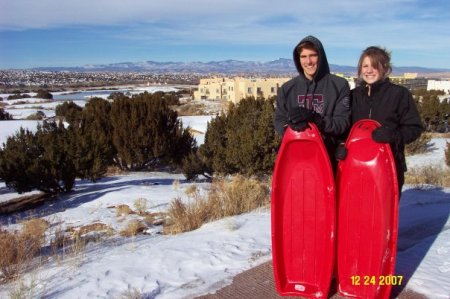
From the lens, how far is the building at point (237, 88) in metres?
55.0

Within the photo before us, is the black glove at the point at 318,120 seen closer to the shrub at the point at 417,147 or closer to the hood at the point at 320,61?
the hood at the point at 320,61

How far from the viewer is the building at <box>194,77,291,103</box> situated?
55.0 metres

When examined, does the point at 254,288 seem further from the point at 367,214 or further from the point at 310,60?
the point at 310,60

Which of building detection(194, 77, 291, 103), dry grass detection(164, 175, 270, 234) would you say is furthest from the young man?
building detection(194, 77, 291, 103)

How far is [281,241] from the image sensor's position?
3.53 meters

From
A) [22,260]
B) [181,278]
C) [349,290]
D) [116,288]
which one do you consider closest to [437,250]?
[349,290]

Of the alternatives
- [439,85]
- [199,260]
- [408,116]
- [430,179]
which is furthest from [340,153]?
[439,85]

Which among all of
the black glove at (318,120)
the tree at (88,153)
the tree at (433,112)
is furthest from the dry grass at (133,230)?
the tree at (433,112)

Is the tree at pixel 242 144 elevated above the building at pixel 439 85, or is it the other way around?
the building at pixel 439 85

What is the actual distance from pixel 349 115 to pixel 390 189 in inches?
24.2

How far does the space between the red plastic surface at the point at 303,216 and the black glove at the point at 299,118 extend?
81 mm

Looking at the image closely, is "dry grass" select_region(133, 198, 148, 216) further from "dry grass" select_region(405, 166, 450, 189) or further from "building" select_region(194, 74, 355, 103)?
"building" select_region(194, 74, 355, 103)

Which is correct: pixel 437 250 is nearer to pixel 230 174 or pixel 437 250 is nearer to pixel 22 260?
pixel 22 260
